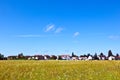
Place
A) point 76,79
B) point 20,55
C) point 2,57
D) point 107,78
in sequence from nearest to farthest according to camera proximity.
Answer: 1. point 76,79
2. point 107,78
3. point 2,57
4. point 20,55

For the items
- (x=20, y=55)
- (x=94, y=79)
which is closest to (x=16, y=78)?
(x=94, y=79)

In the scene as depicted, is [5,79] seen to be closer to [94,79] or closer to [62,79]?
[62,79]

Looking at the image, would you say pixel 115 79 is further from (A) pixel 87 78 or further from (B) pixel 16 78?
(B) pixel 16 78

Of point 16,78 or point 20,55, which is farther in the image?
point 20,55

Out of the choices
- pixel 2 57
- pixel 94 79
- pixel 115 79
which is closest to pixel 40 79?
pixel 94 79

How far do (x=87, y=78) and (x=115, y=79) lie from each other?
2.29 metres

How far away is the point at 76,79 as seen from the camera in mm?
25562

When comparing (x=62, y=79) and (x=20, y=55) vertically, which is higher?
(x=20, y=55)

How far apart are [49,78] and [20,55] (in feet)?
513

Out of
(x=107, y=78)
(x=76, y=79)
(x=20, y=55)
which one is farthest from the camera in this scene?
(x=20, y=55)

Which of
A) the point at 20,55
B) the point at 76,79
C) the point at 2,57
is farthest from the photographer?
the point at 20,55

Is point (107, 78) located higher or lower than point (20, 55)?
lower

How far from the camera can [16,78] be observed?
91.8ft

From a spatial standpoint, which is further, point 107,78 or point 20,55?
point 20,55
